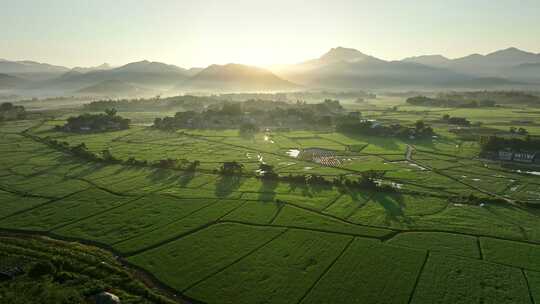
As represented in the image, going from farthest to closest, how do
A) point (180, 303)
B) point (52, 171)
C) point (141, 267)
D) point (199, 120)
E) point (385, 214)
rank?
point (199, 120) → point (52, 171) → point (385, 214) → point (141, 267) → point (180, 303)

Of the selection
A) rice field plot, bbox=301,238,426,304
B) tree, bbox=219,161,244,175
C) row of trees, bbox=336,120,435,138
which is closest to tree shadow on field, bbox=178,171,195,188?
tree, bbox=219,161,244,175

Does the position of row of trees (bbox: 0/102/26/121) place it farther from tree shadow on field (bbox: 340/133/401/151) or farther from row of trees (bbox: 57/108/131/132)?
tree shadow on field (bbox: 340/133/401/151)

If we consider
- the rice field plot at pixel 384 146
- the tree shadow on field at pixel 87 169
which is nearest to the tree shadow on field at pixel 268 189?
the tree shadow on field at pixel 87 169

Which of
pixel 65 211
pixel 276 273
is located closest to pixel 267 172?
pixel 65 211

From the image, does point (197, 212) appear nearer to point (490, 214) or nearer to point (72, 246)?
point (72, 246)

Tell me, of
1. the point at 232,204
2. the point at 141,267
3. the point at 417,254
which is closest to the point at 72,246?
the point at 141,267

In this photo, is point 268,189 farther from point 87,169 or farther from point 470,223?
point 87,169

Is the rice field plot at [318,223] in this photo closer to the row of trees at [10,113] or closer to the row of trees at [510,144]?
the row of trees at [510,144]
